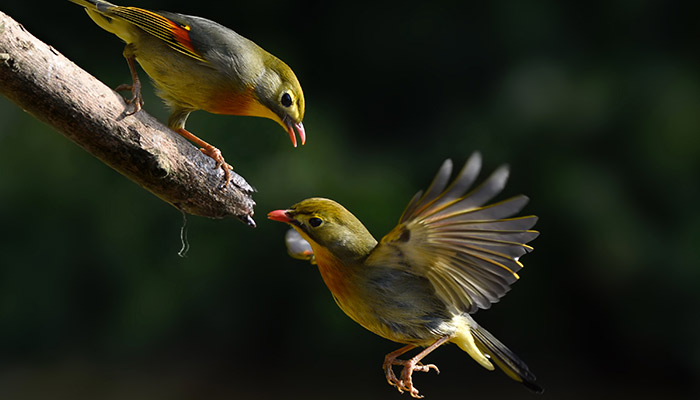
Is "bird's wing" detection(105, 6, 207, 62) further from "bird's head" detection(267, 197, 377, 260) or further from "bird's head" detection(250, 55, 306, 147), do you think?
"bird's head" detection(267, 197, 377, 260)

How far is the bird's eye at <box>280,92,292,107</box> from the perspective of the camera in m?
1.64

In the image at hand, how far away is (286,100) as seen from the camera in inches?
64.6

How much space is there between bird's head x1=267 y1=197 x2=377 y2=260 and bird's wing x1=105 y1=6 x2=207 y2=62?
39cm

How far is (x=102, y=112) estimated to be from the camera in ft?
5.41

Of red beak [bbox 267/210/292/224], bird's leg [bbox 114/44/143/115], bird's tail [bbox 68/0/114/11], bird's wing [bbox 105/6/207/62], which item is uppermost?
bird's wing [bbox 105/6/207/62]

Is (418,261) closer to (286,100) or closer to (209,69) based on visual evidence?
(286,100)

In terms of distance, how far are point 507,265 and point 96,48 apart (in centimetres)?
424

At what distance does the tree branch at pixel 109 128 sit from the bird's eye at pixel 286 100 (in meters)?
0.23

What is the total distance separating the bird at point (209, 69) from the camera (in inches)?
64.9

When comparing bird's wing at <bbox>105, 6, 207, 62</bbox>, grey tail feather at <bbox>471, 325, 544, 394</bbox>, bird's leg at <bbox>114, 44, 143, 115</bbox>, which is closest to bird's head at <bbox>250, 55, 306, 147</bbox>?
bird's wing at <bbox>105, 6, 207, 62</bbox>

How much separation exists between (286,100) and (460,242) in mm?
481

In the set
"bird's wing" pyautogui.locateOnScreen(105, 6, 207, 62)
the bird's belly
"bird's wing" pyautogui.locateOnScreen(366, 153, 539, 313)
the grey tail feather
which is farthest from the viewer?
the grey tail feather

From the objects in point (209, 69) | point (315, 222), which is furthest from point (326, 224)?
point (209, 69)

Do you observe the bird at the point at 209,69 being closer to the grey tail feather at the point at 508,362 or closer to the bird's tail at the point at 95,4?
the bird's tail at the point at 95,4
